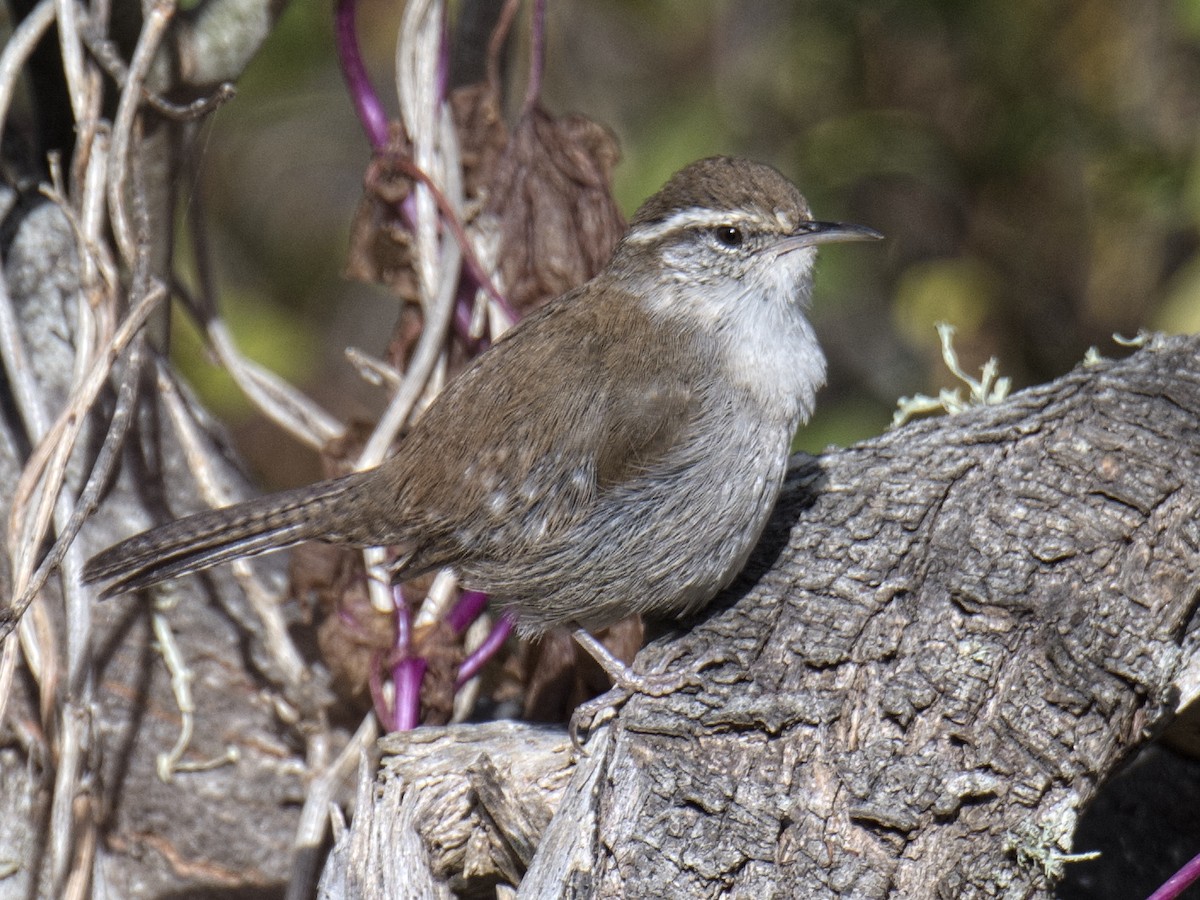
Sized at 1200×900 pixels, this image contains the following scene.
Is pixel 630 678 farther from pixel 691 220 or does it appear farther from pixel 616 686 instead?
pixel 691 220

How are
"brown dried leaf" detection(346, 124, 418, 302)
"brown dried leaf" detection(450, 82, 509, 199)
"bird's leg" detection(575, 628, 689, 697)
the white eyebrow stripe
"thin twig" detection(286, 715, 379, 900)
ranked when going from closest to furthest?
"bird's leg" detection(575, 628, 689, 697) → "thin twig" detection(286, 715, 379, 900) → the white eyebrow stripe → "brown dried leaf" detection(346, 124, 418, 302) → "brown dried leaf" detection(450, 82, 509, 199)

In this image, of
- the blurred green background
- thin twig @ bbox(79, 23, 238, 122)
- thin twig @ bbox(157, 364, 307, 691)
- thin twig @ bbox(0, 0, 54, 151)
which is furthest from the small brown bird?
the blurred green background

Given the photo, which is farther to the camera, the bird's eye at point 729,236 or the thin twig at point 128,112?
the bird's eye at point 729,236

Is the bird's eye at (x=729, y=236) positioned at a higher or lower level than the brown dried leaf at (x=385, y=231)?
lower

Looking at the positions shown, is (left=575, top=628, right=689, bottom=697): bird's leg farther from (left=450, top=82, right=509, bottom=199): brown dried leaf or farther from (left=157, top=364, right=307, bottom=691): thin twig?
(left=450, top=82, right=509, bottom=199): brown dried leaf

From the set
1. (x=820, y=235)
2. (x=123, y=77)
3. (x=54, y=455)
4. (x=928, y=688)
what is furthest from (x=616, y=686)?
(x=123, y=77)

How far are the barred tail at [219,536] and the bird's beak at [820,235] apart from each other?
1047mm

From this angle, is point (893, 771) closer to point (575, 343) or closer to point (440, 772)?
point (440, 772)

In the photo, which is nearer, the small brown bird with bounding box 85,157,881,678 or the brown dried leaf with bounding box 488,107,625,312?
the small brown bird with bounding box 85,157,881,678

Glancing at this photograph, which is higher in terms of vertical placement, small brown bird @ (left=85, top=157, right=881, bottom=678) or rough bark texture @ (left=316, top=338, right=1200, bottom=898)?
small brown bird @ (left=85, top=157, right=881, bottom=678)

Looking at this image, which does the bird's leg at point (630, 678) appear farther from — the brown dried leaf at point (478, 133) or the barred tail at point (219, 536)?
the brown dried leaf at point (478, 133)

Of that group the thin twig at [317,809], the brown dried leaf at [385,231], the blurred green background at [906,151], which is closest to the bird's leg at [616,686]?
the thin twig at [317,809]

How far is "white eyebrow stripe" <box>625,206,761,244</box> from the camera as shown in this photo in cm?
269

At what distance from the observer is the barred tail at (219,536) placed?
2342 millimetres
